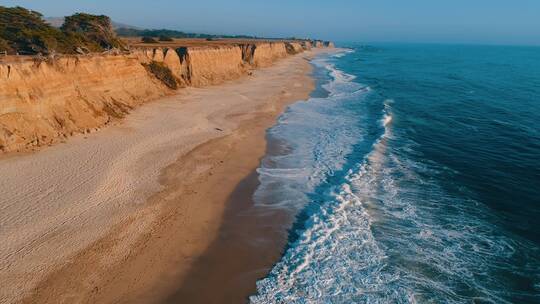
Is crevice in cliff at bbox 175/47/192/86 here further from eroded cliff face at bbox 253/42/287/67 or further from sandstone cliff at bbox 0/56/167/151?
eroded cliff face at bbox 253/42/287/67

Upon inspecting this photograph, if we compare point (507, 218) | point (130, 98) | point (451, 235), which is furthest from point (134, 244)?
point (130, 98)

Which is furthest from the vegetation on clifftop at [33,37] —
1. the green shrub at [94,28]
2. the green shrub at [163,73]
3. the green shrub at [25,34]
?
the green shrub at [163,73]

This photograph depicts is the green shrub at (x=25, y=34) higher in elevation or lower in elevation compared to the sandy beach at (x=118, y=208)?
higher

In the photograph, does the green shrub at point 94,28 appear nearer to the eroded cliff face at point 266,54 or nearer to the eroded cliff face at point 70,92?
the eroded cliff face at point 70,92

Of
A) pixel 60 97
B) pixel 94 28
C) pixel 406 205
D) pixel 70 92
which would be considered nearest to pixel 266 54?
pixel 94 28

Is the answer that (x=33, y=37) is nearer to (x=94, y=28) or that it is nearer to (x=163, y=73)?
(x=94, y=28)

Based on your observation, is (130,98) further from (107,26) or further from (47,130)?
(107,26)
